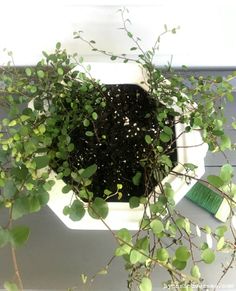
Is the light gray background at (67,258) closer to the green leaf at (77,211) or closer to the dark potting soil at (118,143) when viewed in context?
the dark potting soil at (118,143)

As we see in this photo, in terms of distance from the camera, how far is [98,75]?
2.16 ft

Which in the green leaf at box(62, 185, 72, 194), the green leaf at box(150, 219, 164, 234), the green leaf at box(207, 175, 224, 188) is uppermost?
the green leaf at box(207, 175, 224, 188)

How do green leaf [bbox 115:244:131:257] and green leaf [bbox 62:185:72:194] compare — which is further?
green leaf [bbox 62:185:72:194]

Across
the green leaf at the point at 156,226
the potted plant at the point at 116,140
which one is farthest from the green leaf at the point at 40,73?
the green leaf at the point at 156,226

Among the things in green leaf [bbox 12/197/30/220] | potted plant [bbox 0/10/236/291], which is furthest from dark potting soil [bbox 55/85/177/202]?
green leaf [bbox 12/197/30/220]

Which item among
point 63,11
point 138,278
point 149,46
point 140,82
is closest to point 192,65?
point 149,46

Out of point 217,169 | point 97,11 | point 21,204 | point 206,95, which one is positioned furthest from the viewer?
point 217,169

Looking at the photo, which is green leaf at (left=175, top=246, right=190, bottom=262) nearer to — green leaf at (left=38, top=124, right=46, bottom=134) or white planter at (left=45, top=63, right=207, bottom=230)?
white planter at (left=45, top=63, right=207, bottom=230)

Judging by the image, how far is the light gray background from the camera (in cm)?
78

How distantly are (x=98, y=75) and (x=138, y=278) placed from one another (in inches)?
14.8

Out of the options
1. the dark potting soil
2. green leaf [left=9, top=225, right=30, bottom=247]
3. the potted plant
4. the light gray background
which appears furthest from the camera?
the light gray background

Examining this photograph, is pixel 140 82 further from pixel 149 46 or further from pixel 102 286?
pixel 102 286

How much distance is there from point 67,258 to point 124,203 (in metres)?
0.29

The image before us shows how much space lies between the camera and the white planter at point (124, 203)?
0.57m
